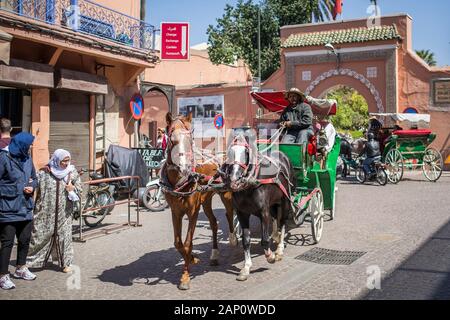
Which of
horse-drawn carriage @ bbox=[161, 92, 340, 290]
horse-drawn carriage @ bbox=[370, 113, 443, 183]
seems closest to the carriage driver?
horse-drawn carriage @ bbox=[161, 92, 340, 290]

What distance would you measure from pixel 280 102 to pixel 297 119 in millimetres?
1191

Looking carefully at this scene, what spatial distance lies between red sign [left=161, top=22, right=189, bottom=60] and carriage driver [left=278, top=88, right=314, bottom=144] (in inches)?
325

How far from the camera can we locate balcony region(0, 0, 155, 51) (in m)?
11.0

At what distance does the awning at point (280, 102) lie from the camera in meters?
9.48

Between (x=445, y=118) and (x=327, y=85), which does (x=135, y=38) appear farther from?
(x=445, y=118)

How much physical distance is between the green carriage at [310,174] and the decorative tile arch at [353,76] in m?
12.8

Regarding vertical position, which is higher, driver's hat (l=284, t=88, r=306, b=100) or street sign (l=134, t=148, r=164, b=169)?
driver's hat (l=284, t=88, r=306, b=100)

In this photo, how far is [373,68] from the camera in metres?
22.0

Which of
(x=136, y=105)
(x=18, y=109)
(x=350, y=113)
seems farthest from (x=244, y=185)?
(x=350, y=113)

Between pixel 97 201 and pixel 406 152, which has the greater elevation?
pixel 406 152

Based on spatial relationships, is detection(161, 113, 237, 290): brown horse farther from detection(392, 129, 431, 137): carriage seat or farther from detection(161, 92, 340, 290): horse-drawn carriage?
detection(392, 129, 431, 137): carriage seat

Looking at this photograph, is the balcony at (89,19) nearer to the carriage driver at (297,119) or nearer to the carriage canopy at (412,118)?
the carriage driver at (297,119)

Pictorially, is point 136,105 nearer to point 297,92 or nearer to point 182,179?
point 297,92

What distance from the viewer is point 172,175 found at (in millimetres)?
5766
